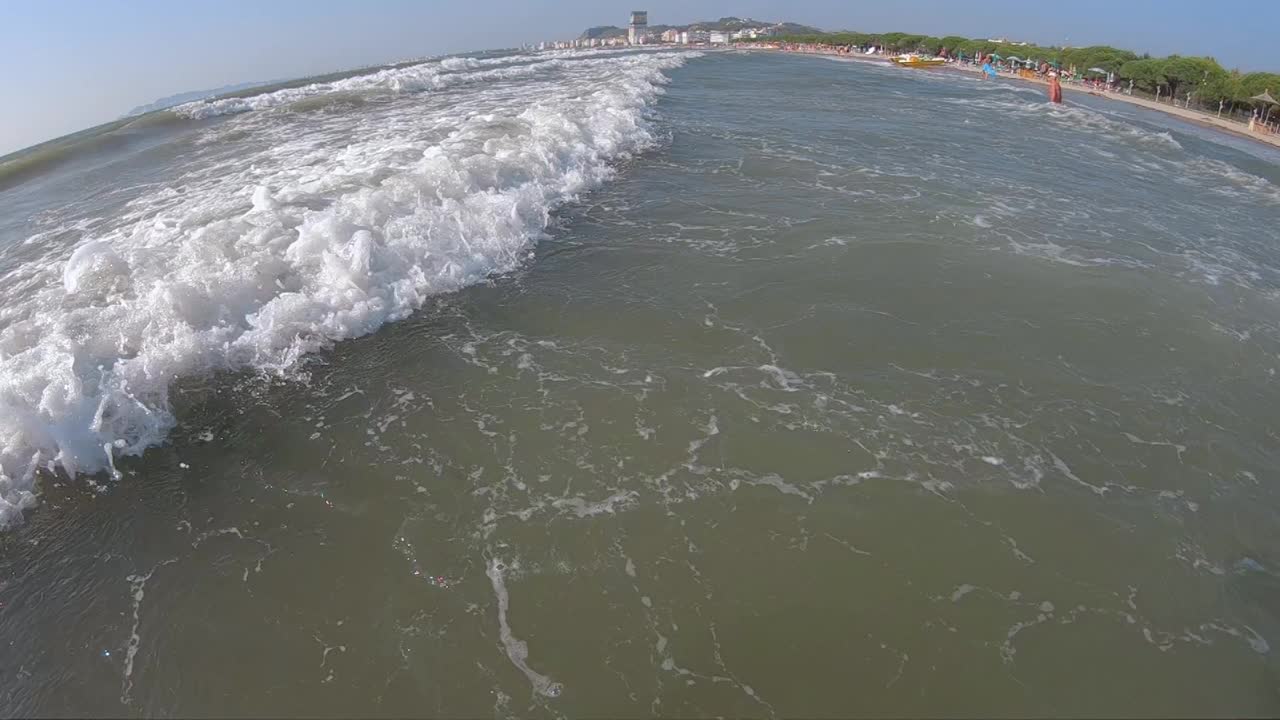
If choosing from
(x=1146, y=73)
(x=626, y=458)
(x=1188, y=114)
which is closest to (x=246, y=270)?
(x=626, y=458)

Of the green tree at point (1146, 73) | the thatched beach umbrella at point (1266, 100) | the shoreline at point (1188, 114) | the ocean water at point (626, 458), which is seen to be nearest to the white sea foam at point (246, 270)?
the ocean water at point (626, 458)

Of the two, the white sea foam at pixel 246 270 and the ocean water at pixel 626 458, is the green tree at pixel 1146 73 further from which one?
the white sea foam at pixel 246 270

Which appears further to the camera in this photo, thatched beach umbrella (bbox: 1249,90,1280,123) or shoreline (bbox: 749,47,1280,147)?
thatched beach umbrella (bbox: 1249,90,1280,123)

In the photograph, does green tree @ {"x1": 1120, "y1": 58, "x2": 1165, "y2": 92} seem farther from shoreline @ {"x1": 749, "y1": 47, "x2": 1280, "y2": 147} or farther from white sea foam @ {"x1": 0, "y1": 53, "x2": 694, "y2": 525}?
white sea foam @ {"x1": 0, "y1": 53, "x2": 694, "y2": 525}

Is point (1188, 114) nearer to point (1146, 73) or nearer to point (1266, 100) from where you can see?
point (1266, 100)

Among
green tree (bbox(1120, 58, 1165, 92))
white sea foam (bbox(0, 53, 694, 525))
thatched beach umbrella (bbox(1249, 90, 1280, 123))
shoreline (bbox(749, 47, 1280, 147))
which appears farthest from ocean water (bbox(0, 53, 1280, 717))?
green tree (bbox(1120, 58, 1165, 92))

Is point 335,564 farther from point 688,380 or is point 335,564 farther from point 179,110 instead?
point 179,110
